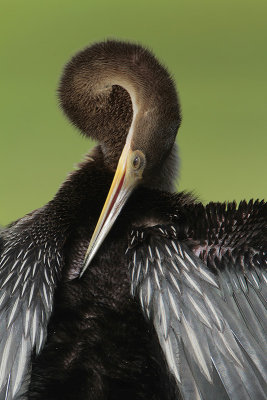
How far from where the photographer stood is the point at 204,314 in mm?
2180

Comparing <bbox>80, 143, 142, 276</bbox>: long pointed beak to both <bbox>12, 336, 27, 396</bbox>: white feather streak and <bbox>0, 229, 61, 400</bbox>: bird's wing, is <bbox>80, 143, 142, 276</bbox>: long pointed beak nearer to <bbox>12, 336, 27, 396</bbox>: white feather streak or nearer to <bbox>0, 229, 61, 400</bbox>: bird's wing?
<bbox>0, 229, 61, 400</bbox>: bird's wing

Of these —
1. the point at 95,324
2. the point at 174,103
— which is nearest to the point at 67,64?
the point at 174,103

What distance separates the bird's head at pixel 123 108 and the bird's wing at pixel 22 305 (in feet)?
0.78

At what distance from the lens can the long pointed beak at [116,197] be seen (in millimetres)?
2383

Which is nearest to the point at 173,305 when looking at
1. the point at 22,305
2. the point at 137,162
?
the point at 22,305

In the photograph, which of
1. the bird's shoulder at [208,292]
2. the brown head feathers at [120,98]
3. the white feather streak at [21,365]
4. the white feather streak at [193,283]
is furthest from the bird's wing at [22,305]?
the brown head feathers at [120,98]

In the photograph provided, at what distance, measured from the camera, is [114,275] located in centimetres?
235

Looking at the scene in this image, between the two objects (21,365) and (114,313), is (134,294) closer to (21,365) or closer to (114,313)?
(114,313)

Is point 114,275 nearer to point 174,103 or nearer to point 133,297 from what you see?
point 133,297

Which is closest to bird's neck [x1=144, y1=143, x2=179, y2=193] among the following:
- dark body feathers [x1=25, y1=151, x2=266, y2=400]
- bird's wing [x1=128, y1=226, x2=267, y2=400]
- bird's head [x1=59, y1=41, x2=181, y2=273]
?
bird's head [x1=59, y1=41, x2=181, y2=273]

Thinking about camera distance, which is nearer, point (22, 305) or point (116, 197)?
point (22, 305)

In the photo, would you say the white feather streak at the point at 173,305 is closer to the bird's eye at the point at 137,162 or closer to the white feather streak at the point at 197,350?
the white feather streak at the point at 197,350

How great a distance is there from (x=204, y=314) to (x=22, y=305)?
0.43 m

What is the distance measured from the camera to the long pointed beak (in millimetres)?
2383
